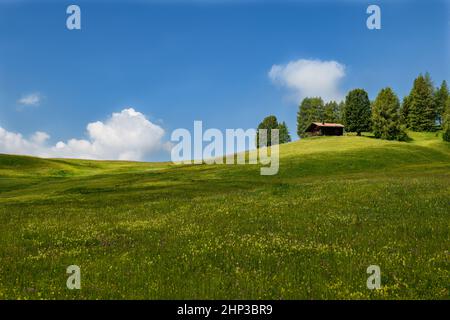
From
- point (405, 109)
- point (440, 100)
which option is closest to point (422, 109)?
point (405, 109)

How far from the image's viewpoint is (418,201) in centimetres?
2377

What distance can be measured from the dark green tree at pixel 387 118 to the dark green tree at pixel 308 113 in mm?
38257

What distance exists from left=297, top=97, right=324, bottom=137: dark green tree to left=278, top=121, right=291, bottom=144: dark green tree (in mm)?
6380

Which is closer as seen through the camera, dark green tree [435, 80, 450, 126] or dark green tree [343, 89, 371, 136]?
dark green tree [343, 89, 371, 136]

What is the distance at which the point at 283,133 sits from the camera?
177m

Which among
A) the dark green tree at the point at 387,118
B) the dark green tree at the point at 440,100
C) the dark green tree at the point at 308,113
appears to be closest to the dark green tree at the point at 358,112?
the dark green tree at the point at 387,118

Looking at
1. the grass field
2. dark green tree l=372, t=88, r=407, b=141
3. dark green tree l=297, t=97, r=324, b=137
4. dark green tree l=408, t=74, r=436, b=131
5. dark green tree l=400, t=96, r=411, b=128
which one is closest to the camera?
the grass field

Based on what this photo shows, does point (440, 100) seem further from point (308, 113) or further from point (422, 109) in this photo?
point (308, 113)

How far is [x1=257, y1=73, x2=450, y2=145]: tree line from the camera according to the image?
417 ft

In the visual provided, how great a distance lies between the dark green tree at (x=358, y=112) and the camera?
143 metres

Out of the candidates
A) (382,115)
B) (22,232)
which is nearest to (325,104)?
(382,115)

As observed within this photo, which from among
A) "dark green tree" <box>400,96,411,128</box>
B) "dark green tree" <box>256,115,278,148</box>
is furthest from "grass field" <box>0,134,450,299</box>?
"dark green tree" <box>256,115,278,148</box>

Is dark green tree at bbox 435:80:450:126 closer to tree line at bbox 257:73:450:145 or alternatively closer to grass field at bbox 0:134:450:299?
tree line at bbox 257:73:450:145

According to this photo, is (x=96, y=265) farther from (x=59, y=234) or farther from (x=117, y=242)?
(x=59, y=234)
